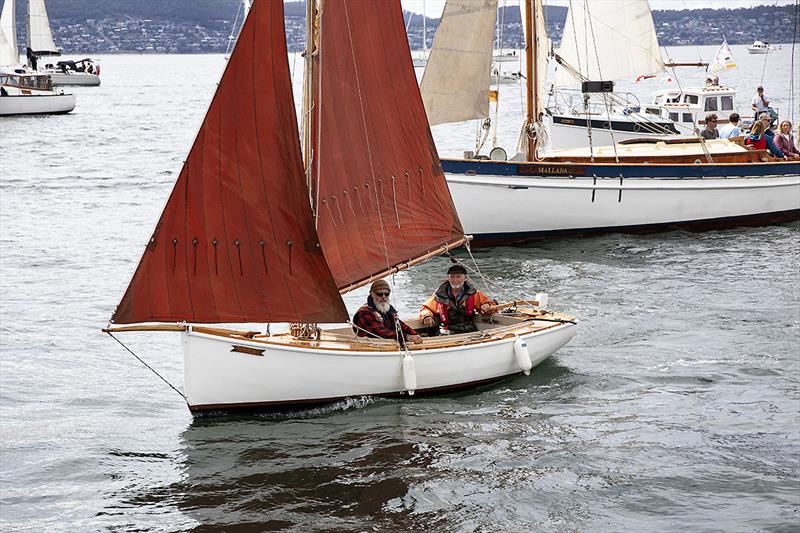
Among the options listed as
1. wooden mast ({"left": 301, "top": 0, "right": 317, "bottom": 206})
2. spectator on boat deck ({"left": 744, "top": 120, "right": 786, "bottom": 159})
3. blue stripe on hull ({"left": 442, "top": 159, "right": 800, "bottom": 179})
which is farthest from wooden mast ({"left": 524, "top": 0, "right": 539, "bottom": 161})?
wooden mast ({"left": 301, "top": 0, "right": 317, "bottom": 206})

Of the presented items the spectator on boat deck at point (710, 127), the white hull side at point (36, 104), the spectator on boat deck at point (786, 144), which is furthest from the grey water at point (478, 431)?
the white hull side at point (36, 104)

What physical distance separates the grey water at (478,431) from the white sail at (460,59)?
151 inches

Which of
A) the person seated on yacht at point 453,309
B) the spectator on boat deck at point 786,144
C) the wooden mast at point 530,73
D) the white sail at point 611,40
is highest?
the white sail at point 611,40

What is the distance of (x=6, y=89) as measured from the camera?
236 feet

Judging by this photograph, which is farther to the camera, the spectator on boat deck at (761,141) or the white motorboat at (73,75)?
the white motorboat at (73,75)

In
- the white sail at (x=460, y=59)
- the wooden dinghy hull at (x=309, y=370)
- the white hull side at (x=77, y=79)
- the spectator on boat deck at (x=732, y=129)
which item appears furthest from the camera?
the white hull side at (x=77, y=79)

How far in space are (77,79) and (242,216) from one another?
105203 millimetres

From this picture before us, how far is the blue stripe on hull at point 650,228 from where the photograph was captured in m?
28.4

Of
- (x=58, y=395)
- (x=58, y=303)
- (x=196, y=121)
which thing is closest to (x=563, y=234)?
(x=58, y=303)

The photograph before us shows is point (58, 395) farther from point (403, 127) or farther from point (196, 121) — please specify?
point (196, 121)

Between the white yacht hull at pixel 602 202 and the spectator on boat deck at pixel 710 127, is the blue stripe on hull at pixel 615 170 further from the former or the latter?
the spectator on boat deck at pixel 710 127

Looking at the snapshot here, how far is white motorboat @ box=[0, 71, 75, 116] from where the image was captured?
71062 millimetres

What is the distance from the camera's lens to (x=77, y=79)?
11375 cm

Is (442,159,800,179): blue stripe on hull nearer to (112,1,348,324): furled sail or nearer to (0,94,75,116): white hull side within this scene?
(112,1,348,324): furled sail
